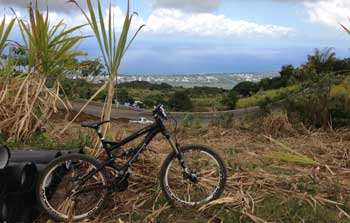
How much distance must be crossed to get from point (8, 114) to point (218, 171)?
8.93ft

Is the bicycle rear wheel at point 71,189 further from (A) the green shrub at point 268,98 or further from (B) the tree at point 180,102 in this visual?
(B) the tree at point 180,102

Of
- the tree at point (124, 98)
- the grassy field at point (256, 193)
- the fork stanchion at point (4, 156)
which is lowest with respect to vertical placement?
the grassy field at point (256, 193)

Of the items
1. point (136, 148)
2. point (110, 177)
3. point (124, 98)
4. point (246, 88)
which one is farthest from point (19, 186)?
point (246, 88)

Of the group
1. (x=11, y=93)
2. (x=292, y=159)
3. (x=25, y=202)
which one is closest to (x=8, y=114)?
(x=11, y=93)

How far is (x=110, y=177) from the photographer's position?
402cm

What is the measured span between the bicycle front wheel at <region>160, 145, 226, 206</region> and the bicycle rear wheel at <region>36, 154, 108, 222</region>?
19.6 inches

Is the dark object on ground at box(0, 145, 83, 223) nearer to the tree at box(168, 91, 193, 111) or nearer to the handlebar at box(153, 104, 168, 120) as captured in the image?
the handlebar at box(153, 104, 168, 120)

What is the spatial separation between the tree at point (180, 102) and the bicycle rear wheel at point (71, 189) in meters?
6.14

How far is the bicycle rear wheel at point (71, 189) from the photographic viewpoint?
3.87 meters

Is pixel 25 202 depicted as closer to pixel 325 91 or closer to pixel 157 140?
pixel 157 140

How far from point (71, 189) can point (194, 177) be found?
0.92 metres

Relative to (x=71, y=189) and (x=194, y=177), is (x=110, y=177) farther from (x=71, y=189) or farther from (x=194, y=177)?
(x=194, y=177)

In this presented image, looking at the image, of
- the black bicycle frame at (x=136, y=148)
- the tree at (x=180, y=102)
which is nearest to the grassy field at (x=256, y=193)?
the black bicycle frame at (x=136, y=148)

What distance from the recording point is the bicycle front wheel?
404 centimetres
